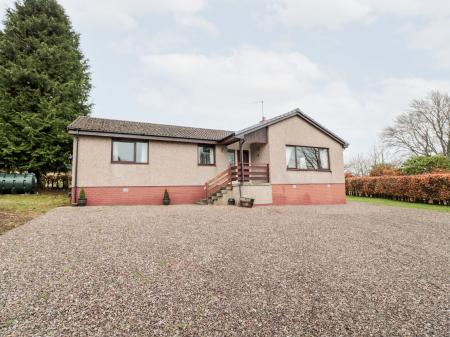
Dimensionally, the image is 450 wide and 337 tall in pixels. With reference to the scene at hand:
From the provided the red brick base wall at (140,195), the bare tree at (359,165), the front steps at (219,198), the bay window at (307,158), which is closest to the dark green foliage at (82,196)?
the red brick base wall at (140,195)

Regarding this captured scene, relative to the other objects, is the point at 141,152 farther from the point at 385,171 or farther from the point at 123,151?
the point at 385,171

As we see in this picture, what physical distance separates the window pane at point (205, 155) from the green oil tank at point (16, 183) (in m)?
10.7

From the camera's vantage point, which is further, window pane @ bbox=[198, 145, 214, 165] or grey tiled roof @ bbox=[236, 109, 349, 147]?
window pane @ bbox=[198, 145, 214, 165]

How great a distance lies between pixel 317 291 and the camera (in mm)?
3348

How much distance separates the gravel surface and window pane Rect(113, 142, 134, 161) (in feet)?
20.7

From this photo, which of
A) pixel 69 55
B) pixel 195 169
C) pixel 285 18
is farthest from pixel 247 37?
pixel 69 55

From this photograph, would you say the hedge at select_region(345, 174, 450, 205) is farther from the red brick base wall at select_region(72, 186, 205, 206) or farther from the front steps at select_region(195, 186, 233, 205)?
the red brick base wall at select_region(72, 186, 205, 206)

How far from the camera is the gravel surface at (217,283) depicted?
8.41ft

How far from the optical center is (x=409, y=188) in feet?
54.8

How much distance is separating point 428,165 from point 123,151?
92.9ft

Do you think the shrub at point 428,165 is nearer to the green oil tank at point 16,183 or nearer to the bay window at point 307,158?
the bay window at point 307,158

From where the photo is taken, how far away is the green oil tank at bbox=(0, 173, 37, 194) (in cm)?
1354

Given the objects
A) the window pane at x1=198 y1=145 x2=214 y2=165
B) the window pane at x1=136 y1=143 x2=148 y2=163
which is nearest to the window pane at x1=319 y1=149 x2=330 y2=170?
the window pane at x1=198 y1=145 x2=214 y2=165

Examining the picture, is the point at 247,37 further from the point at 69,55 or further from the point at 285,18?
the point at 69,55
